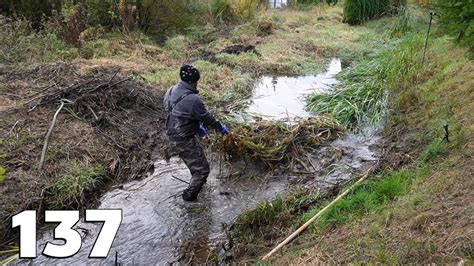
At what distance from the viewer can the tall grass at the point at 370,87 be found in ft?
27.3

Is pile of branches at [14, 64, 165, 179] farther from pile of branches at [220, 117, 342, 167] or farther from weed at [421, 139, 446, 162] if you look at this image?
weed at [421, 139, 446, 162]

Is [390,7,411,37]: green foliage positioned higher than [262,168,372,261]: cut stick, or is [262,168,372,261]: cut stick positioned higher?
[390,7,411,37]: green foliage

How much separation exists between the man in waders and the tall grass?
355cm

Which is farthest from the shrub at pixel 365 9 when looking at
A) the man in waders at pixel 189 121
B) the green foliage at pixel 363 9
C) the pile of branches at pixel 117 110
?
the man in waders at pixel 189 121

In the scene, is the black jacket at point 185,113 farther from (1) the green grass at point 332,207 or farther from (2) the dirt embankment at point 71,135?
(2) the dirt embankment at point 71,135

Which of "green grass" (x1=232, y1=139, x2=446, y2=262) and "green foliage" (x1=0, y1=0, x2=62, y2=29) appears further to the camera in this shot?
"green foliage" (x1=0, y1=0, x2=62, y2=29)

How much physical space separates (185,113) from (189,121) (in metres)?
0.14

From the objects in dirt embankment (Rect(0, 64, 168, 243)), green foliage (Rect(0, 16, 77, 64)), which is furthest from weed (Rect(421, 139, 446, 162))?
green foliage (Rect(0, 16, 77, 64))

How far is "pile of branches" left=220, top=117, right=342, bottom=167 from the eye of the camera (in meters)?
6.60

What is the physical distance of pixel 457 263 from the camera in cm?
288

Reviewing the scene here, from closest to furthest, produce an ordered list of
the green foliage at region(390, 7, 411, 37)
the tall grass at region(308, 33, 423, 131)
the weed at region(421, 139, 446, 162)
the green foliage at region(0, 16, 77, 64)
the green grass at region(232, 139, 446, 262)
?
1. the green grass at region(232, 139, 446, 262)
2. the weed at region(421, 139, 446, 162)
3. the tall grass at region(308, 33, 423, 131)
4. the green foliage at region(0, 16, 77, 64)
5. the green foliage at region(390, 7, 411, 37)

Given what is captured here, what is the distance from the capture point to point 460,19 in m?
5.75

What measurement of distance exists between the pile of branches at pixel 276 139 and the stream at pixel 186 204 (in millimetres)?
193

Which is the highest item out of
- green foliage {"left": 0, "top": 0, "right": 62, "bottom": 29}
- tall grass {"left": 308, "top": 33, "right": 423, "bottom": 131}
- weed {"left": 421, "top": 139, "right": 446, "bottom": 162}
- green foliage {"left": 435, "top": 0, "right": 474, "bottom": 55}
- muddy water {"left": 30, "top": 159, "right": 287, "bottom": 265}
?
green foliage {"left": 435, "top": 0, "right": 474, "bottom": 55}
